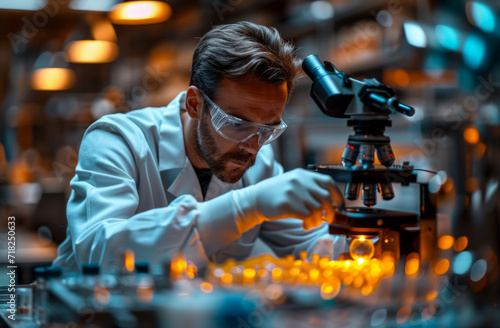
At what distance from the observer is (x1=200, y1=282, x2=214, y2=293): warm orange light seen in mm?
942

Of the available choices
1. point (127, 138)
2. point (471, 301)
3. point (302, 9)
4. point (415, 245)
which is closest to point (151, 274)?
point (471, 301)

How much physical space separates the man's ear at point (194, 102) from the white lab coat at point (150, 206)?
96 mm

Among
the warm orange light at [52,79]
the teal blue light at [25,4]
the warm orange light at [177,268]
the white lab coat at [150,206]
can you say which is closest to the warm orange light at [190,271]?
the warm orange light at [177,268]

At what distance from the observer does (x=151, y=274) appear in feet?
3.33

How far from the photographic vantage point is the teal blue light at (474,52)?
2.72 meters

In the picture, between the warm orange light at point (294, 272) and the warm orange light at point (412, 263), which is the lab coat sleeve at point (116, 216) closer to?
the warm orange light at point (294, 272)

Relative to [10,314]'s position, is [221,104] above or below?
above

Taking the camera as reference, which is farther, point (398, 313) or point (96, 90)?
point (96, 90)

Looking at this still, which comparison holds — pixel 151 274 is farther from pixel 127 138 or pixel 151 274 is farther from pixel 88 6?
pixel 88 6

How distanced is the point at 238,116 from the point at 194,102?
28 centimetres

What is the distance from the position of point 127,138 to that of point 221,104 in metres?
0.34

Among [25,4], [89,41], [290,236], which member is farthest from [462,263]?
[25,4]

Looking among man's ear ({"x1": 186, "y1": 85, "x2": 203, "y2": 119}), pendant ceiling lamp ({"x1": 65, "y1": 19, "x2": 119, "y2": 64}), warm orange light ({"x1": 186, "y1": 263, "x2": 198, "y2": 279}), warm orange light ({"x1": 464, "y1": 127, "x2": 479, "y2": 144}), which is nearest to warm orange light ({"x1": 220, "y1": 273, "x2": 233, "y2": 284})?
warm orange light ({"x1": 186, "y1": 263, "x2": 198, "y2": 279})

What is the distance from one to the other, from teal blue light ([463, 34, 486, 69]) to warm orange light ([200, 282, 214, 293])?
2.24m
